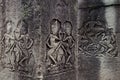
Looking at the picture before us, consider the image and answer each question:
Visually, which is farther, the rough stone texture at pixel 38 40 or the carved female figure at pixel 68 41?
the carved female figure at pixel 68 41

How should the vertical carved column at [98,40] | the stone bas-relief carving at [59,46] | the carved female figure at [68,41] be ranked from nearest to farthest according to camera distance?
the stone bas-relief carving at [59,46] < the carved female figure at [68,41] < the vertical carved column at [98,40]

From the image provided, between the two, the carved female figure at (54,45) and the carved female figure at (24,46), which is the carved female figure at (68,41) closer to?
the carved female figure at (54,45)

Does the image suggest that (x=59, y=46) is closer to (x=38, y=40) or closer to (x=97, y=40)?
(x=38, y=40)

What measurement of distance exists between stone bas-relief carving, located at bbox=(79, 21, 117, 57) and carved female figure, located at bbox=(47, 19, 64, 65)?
1808 millimetres

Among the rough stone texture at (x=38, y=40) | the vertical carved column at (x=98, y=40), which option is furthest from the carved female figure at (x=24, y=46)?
the vertical carved column at (x=98, y=40)

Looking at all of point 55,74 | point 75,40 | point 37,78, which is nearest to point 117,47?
point 75,40

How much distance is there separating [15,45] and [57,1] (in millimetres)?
615

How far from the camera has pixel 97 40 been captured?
4.00 m

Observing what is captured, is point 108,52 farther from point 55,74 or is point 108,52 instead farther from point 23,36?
point 23,36

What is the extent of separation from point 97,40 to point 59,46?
1858mm

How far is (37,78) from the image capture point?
2.06 m

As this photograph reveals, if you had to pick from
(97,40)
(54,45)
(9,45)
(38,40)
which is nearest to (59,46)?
(54,45)

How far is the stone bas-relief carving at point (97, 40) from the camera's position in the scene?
3906mm

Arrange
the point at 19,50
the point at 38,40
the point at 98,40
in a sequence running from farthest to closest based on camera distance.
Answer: the point at 98,40 → the point at 19,50 → the point at 38,40
